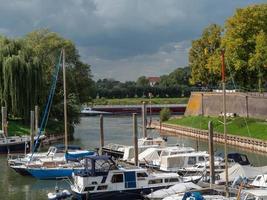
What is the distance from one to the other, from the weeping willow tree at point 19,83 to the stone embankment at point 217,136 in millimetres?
23508

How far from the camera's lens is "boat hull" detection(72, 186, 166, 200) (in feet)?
120

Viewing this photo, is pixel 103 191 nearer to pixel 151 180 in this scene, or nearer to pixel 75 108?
pixel 151 180

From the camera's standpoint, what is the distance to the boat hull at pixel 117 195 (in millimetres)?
36469

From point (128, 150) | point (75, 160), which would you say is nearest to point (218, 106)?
point (128, 150)

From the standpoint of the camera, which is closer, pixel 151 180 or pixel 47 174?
pixel 151 180

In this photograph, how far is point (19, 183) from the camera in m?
44.5

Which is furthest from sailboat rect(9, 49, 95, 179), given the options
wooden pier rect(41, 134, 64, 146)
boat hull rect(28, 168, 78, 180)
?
wooden pier rect(41, 134, 64, 146)

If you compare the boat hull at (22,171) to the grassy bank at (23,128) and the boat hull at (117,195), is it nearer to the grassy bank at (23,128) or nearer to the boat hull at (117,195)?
the boat hull at (117,195)

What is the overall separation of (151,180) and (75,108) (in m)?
46.6

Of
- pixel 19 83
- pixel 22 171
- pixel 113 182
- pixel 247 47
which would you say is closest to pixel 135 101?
pixel 247 47

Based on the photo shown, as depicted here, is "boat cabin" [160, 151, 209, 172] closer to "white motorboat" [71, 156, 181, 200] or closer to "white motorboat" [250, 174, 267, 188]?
"white motorboat" [71, 156, 181, 200]

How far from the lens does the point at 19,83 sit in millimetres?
72312

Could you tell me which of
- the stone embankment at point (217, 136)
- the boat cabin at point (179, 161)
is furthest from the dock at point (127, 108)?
the boat cabin at point (179, 161)

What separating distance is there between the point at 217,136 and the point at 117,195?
1568 inches
